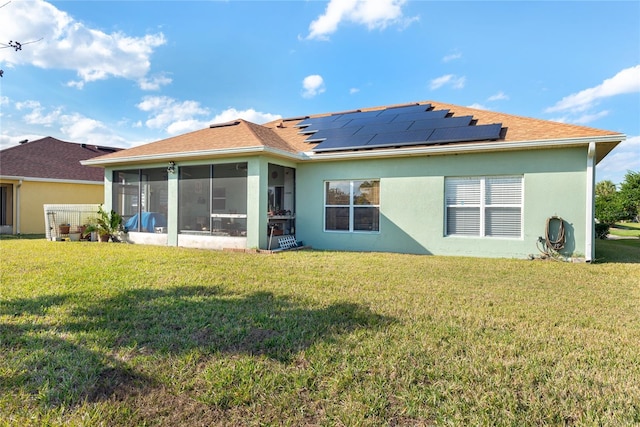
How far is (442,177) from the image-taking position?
30.9 feet

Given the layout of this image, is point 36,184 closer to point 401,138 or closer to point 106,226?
point 106,226

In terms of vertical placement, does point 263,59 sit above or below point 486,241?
above

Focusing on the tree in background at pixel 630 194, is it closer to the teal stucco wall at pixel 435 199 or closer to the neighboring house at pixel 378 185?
the neighboring house at pixel 378 185

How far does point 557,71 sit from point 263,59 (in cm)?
1180

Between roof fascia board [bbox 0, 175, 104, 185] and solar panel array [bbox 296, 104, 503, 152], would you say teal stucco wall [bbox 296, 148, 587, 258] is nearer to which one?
solar panel array [bbox 296, 104, 503, 152]

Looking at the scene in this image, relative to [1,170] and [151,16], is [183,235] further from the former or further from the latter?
[1,170]

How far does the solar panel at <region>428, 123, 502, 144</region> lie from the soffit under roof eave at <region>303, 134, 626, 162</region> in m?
0.21

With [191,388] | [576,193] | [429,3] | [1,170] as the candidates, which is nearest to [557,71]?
[429,3]

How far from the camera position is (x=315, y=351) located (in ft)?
10.2

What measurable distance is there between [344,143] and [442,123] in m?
3.10

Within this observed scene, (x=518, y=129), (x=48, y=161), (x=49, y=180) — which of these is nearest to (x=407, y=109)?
(x=518, y=129)

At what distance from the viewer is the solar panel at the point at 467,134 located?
29.3ft

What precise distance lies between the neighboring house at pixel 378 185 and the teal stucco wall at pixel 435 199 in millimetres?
29

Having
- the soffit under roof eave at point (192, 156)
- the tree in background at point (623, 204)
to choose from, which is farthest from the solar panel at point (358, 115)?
the tree in background at point (623, 204)
